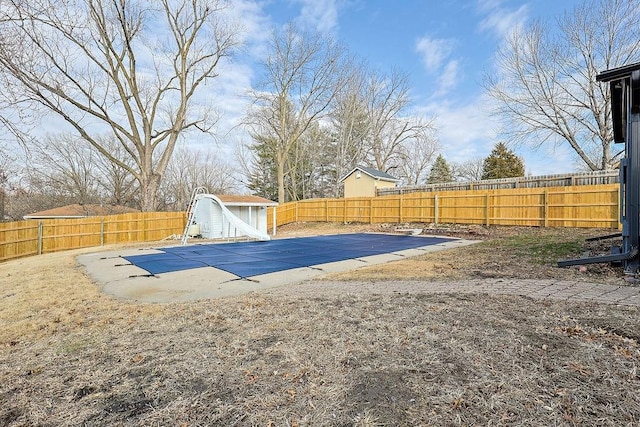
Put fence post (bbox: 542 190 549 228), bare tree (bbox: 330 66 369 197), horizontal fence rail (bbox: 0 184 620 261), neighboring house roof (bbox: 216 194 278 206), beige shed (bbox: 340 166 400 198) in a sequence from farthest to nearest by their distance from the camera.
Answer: bare tree (bbox: 330 66 369 197), beige shed (bbox: 340 166 400 198), neighboring house roof (bbox: 216 194 278 206), fence post (bbox: 542 190 549 228), horizontal fence rail (bbox: 0 184 620 261)

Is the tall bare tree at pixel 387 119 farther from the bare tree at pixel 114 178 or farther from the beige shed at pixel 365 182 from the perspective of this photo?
the bare tree at pixel 114 178

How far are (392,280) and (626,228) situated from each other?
358 centimetres

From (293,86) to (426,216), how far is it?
43.7ft

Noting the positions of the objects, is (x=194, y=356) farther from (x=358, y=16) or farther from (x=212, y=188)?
(x=212, y=188)

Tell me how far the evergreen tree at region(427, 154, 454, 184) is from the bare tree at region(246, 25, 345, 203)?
43.1 ft

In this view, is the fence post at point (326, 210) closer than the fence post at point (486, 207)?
No

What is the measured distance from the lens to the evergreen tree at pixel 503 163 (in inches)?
998

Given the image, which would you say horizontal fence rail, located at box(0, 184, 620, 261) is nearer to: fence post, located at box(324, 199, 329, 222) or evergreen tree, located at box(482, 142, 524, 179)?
fence post, located at box(324, 199, 329, 222)

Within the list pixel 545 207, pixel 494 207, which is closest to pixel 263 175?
pixel 494 207

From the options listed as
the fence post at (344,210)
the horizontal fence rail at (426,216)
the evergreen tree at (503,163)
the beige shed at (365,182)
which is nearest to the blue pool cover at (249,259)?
the horizontal fence rail at (426,216)

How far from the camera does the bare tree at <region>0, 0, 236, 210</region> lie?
45.4 ft

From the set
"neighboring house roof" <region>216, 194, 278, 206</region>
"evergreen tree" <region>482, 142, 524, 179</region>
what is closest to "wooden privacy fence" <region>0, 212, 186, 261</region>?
"neighboring house roof" <region>216, 194, 278, 206</region>

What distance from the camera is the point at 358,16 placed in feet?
41.8

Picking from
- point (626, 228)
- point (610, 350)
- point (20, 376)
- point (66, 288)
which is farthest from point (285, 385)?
point (626, 228)
